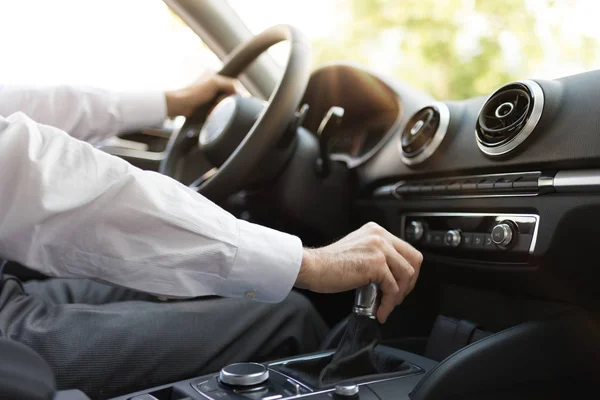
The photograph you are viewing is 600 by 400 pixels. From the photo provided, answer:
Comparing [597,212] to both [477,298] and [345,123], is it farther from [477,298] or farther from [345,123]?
[345,123]

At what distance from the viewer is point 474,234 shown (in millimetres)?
890

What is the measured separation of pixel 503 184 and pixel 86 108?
925 mm

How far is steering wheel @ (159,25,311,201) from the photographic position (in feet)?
3.24

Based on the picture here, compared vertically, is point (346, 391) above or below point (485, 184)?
below

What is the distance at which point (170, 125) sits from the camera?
1.76 meters

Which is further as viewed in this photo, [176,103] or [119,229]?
[176,103]

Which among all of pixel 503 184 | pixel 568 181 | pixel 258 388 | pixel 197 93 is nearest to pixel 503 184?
pixel 503 184

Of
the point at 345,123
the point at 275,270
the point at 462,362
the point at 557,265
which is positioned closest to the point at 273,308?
the point at 275,270

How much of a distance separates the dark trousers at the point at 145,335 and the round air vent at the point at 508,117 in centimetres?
39

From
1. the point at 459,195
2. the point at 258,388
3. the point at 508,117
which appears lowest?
the point at 258,388

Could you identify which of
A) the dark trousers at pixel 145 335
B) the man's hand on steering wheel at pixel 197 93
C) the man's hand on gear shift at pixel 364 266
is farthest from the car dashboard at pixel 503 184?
the man's hand on steering wheel at pixel 197 93

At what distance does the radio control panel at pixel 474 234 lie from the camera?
0.80 metres

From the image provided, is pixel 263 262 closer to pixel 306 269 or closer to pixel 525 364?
pixel 306 269

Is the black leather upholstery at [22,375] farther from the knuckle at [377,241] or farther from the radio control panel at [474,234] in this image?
the radio control panel at [474,234]
